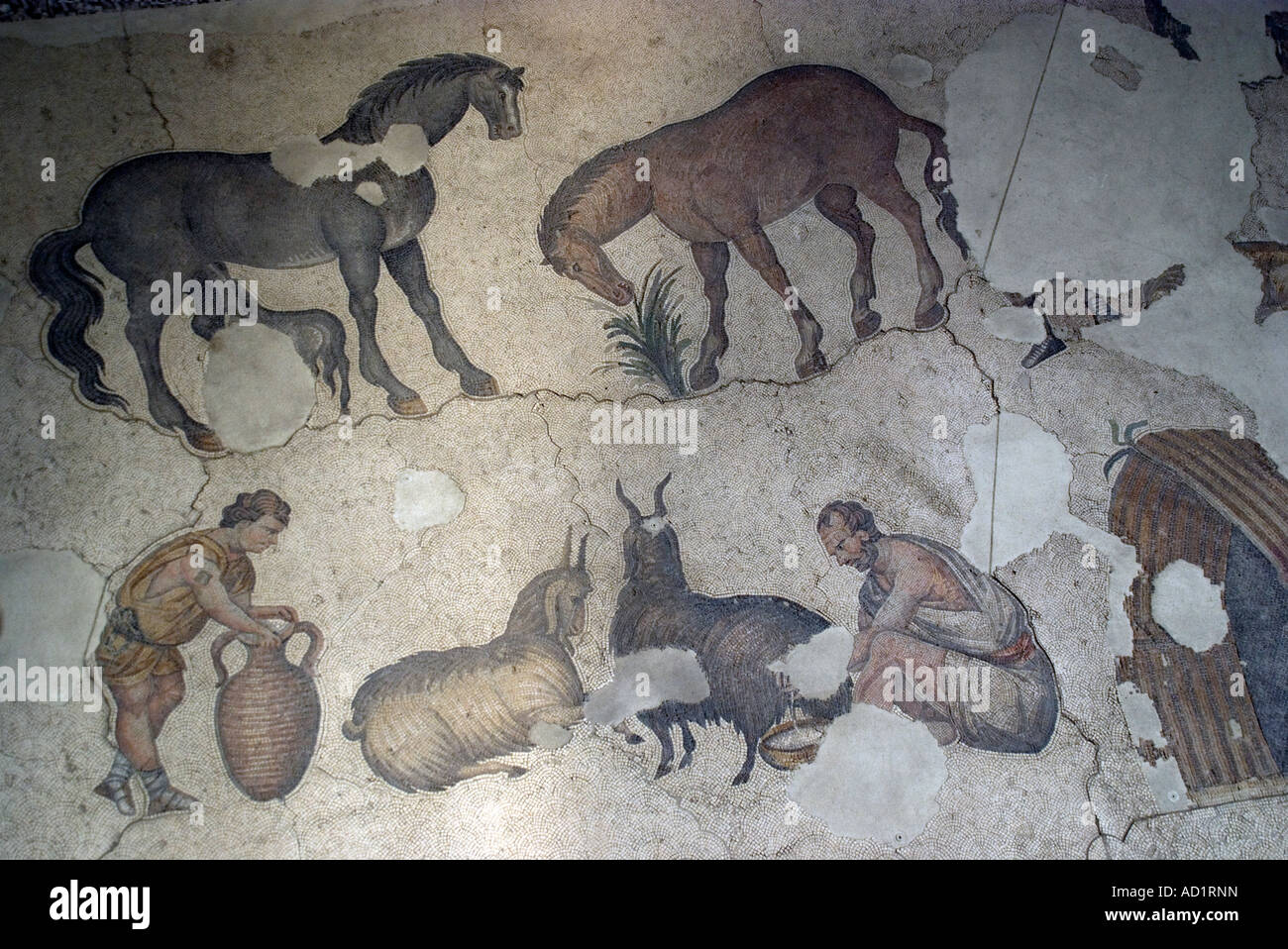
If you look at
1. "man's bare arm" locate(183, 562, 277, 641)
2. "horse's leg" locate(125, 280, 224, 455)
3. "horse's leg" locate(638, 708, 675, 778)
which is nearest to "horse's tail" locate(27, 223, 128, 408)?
"horse's leg" locate(125, 280, 224, 455)

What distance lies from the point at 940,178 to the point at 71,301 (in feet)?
13.4

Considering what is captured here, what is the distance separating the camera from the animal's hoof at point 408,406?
5.15 meters

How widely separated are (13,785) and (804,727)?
10.9 feet

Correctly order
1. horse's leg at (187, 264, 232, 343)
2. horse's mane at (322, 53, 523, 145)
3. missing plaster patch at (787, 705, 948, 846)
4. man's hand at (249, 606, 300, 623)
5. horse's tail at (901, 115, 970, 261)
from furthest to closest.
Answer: horse's mane at (322, 53, 523, 145) < horse's tail at (901, 115, 970, 261) < horse's leg at (187, 264, 232, 343) < man's hand at (249, 606, 300, 623) < missing plaster patch at (787, 705, 948, 846)

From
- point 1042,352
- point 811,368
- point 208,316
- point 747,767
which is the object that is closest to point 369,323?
point 208,316

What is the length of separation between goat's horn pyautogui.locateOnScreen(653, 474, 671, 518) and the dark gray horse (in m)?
0.88

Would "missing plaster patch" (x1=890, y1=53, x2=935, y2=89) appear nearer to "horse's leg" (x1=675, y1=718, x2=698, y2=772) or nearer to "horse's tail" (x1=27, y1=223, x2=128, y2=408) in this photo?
"horse's leg" (x1=675, y1=718, x2=698, y2=772)

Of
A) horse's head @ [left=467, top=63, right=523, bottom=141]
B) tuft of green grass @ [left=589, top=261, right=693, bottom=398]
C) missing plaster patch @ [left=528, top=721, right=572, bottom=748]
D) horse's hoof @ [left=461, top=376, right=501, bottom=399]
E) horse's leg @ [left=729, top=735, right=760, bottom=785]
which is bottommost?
horse's leg @ [left=729, top=735, right=760, bottom=785]

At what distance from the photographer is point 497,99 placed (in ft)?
17.9

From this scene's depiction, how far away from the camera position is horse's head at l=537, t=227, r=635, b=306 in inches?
207

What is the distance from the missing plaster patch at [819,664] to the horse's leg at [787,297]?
1.19 metres

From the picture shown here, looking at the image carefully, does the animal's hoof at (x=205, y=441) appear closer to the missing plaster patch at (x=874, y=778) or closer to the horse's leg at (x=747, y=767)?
the horse's leg at (x=747, y=767)

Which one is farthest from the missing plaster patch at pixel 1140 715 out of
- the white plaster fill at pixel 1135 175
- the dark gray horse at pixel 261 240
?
the dark gray horse at pixel 261 240

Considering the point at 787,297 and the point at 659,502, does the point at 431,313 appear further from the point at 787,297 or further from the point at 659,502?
the point at 787,297
